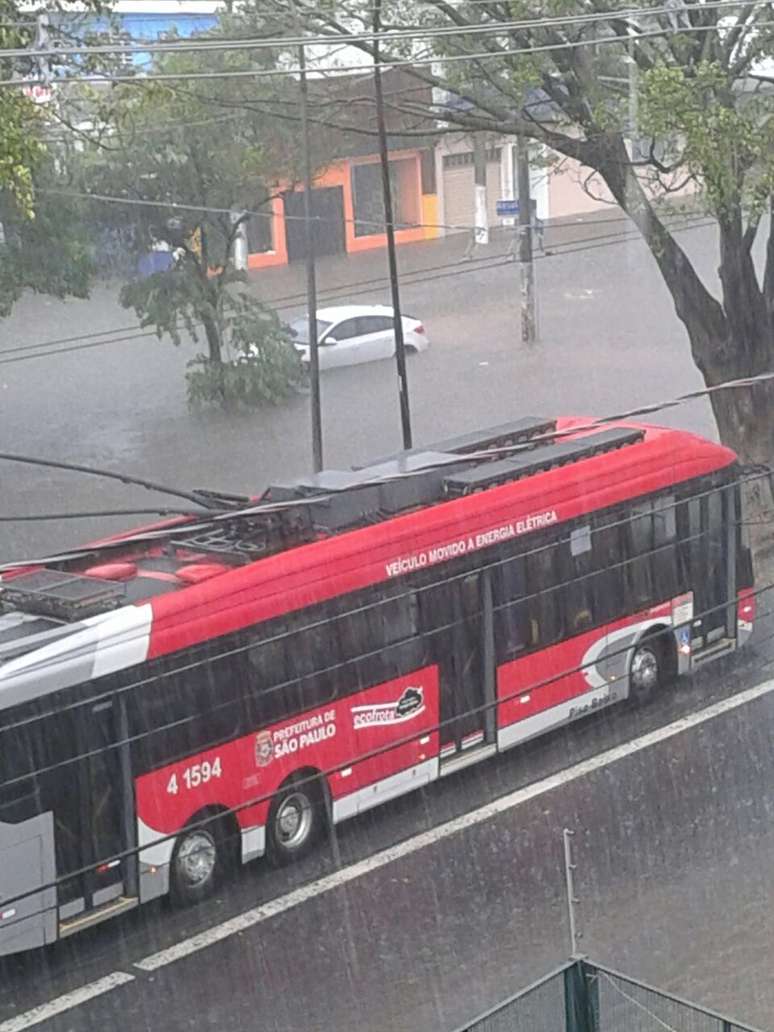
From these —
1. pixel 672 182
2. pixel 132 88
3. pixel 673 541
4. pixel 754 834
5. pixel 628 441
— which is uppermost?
pixel 132 88

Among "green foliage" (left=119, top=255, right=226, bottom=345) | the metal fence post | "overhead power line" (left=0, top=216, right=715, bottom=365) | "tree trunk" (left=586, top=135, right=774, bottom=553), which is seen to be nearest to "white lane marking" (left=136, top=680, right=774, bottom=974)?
the metal fence post

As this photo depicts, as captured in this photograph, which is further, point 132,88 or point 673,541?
point 132,88

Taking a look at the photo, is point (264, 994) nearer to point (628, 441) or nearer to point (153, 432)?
point (628, 441)

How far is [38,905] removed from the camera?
10.0 meters

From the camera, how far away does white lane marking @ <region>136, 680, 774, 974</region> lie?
425 inches

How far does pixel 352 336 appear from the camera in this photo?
21578mm

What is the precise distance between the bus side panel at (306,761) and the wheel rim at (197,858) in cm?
17

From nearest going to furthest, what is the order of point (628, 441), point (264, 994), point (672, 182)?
point (264, 994) < point (628, 441) < point (672, 182)

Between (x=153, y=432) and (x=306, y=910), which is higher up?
(x=153, y=432)

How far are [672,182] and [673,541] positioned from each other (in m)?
4.99

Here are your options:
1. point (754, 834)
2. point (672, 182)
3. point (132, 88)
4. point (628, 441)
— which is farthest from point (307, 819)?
point (672, 182)

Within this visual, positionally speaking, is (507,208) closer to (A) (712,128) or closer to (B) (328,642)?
(A) (712,128)

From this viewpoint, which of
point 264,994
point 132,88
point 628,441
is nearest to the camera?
point 264,994

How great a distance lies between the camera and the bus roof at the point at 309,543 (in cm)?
1051
